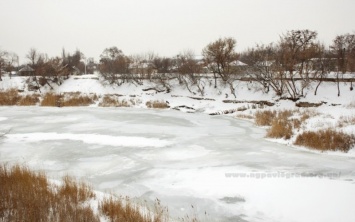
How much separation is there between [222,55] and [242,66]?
8.77 feet

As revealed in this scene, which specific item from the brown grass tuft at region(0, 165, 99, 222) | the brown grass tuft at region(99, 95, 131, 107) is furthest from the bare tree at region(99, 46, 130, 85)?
the brown grass tuft at region(0, 165, 99, 222)

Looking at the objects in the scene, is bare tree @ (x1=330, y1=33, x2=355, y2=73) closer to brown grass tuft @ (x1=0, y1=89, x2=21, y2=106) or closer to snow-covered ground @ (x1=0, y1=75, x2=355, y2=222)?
snow-covered ground @ (x1=0, y1=75, x2=355, y2=222)

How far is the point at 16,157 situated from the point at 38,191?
4.94 metres

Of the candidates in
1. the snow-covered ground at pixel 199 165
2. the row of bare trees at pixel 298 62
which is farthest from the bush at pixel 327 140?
the row of bare trees at pixel 298 62

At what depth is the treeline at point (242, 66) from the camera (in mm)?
27766

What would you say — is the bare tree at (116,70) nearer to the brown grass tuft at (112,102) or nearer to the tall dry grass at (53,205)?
the brown grass tuft at (112,102)

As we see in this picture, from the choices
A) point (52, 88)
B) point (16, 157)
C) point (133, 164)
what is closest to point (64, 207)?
point (133, 164)

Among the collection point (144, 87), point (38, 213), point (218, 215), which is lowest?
point (218, 215)

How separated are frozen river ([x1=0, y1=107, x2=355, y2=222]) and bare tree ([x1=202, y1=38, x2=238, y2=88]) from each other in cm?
1832

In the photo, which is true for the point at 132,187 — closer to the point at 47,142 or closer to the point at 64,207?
the point at 64,207

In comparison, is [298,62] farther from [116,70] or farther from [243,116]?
[116,70]

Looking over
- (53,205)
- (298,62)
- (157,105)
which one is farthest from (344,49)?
(53,205)

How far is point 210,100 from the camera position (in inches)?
1211

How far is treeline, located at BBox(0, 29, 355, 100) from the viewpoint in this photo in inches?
1093
